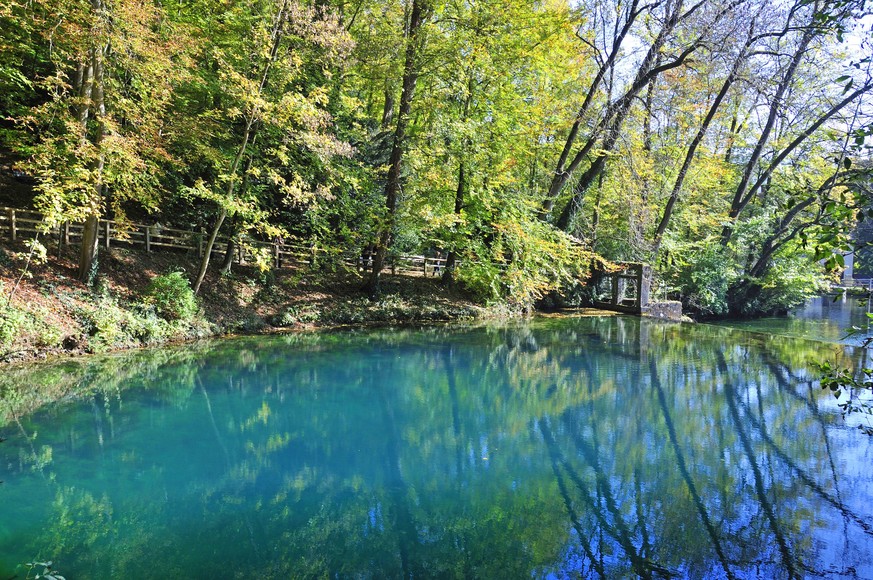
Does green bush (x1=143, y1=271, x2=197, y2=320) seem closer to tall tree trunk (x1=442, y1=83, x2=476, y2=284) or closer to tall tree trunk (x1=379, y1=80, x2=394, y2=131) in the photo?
tall tree trunk (x1=442, y1=83, x2=476, y2=284)

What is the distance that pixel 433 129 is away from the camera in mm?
17203

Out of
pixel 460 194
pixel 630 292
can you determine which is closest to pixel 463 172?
pixel 460 194

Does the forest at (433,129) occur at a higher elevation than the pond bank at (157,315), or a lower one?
higher

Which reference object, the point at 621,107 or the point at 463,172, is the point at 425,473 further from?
the point at 621,107

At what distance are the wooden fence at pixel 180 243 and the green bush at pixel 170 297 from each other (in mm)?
1418

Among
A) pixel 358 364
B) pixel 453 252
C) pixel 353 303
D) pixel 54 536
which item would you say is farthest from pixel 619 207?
pixel 54 536

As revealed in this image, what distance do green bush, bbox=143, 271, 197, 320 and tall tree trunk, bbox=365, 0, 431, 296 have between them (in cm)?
621

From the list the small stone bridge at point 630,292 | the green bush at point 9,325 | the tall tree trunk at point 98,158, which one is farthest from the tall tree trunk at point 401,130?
the green bush at point 9,325

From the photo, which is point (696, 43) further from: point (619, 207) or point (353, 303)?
point (353, 303)

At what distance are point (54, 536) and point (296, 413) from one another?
3.78 metres

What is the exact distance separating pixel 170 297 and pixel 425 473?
984cm

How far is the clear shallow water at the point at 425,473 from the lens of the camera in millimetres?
→ 4203

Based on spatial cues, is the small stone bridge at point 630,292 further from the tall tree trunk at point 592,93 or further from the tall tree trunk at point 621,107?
the tall tree trunk at point 592,93

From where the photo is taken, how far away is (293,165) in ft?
51.7
